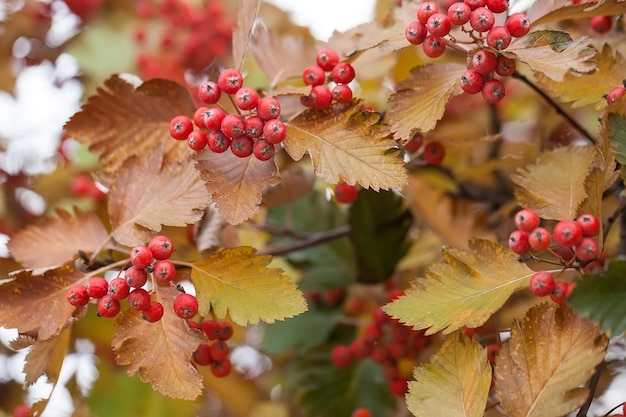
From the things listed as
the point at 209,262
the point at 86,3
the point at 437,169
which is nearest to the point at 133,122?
the point at 209,262

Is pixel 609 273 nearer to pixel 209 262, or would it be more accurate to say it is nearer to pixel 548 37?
pixel 548 37

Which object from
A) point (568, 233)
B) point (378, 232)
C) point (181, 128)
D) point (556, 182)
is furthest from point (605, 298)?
point (378, 232)

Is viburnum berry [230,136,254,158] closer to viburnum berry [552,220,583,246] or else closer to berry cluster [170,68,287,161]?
berry cluster [170,68,287,161]

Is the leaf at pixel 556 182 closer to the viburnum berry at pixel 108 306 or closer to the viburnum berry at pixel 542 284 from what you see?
the viburnum berry at pixel 542 284

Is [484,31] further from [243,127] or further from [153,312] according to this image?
[153,312]

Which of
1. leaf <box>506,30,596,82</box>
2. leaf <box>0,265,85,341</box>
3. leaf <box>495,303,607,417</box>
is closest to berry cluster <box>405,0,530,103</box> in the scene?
leaf <box>506,30,596,82</box>

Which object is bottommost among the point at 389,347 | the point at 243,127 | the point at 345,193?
the point at 389,347
